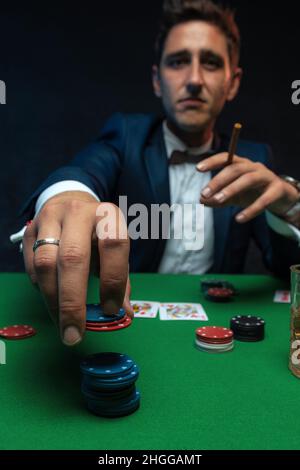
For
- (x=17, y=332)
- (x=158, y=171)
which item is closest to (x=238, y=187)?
(x=17, y=332)

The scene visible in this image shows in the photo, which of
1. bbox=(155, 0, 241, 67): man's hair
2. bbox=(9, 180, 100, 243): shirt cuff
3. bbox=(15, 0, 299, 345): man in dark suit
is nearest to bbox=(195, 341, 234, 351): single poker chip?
bbox=(9, 180, 100, 243): shirt cuff

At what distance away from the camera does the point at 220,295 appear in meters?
1.57

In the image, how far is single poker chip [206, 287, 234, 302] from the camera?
157cm

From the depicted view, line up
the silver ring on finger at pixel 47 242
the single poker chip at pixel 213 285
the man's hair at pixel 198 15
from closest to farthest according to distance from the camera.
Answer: the silver ring on finger at pixel 47 242 < the single poker chip at pixel 213 285 < the man's hair at pixel 198 15

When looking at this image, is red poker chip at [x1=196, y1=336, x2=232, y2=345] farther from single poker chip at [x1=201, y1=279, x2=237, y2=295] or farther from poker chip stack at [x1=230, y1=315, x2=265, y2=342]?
single poker chip at [x1=201, y1=279, x2=237, y2=295]

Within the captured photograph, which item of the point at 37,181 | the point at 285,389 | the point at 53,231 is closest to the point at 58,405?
the point at 53,231

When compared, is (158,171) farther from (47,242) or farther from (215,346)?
(47,242)

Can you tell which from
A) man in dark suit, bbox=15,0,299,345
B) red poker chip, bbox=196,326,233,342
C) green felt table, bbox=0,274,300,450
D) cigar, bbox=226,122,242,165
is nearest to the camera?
green felt table, bbox=0,274,300,450

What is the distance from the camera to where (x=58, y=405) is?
2.75 feet

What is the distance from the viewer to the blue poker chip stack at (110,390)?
0.80 meters

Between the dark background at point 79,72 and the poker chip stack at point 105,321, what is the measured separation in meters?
3.60

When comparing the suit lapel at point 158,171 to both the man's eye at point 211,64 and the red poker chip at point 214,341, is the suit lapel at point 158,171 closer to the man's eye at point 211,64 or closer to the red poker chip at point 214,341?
the man's eye at point 211,64

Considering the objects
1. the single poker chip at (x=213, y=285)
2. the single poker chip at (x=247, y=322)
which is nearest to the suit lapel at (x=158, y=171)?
the single poker chip at (x=213, y=285)

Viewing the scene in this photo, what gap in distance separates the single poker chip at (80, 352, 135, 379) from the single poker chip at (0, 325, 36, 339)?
0.36 metres
